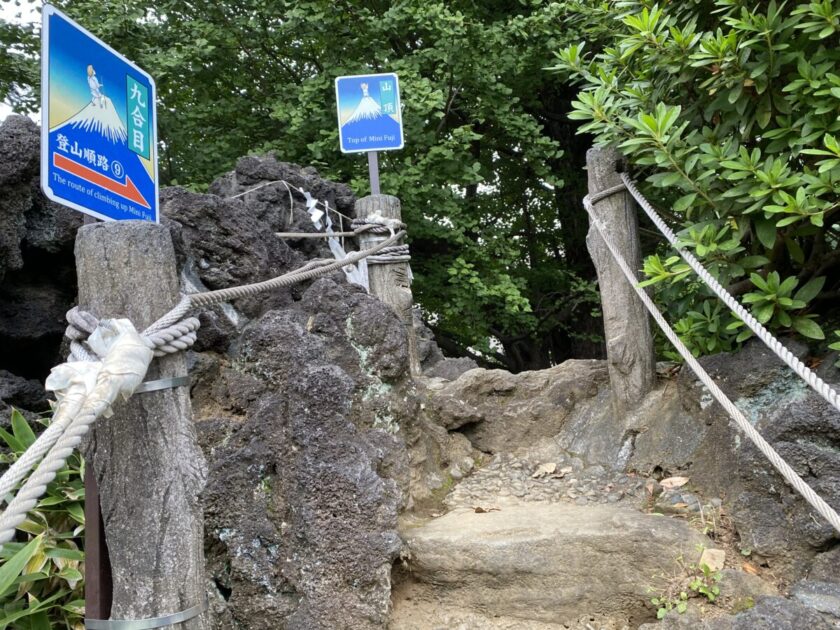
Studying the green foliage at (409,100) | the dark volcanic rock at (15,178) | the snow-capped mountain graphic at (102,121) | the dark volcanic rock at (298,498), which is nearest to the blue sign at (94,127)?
the snow-capped mountain graphic at (102,121)

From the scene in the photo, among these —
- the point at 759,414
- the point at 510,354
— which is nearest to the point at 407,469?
the point at 759,414

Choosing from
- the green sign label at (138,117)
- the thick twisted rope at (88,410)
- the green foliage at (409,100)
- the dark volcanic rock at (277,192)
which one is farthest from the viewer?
the green foliage at (409,100)

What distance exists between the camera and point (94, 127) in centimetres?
173

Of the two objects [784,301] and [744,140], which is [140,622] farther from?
[744,140]

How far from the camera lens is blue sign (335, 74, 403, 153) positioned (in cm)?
442

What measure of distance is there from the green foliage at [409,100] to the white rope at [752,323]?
436 centimetres

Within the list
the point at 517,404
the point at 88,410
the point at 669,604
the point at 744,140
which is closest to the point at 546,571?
the point at 669,604

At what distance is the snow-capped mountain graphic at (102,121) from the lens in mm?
1684

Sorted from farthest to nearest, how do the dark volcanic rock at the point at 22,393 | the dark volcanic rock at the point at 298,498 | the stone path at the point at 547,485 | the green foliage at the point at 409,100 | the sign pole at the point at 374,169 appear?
the green foliage at the point at 409,100, the sign pole at the point at 374,169, the dark volcanic rock at the point at 22,393, the stone path at the point at 547,485, the dark volcanic rock at the point at 298,498

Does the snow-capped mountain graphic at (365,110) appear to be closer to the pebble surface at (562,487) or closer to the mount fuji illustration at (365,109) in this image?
the mount fuji illustration at (365,109)

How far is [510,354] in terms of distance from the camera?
10.8 metres

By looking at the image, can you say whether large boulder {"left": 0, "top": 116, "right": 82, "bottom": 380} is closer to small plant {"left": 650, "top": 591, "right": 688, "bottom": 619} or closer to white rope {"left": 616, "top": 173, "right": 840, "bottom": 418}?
white rope {"left": 616, "top": 173, "right": 840, "bottom": 418}

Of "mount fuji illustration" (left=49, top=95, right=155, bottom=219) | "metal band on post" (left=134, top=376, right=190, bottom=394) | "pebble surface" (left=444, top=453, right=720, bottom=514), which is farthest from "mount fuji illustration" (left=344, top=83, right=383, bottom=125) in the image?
"metal band on post" (left=134, top=376, right=190, bottom=394)

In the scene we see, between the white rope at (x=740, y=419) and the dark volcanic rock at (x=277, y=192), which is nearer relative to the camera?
the white rope at (x=740, y=419)
